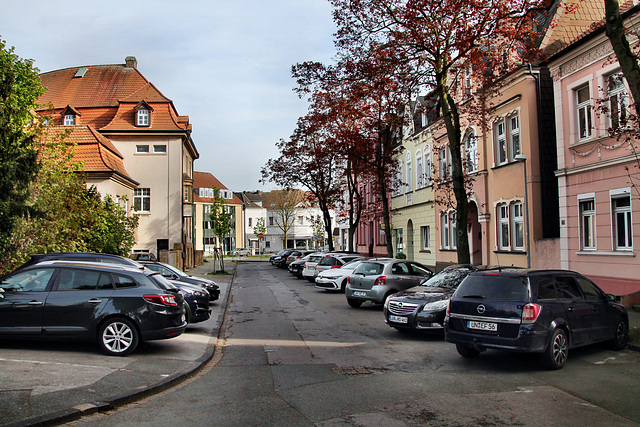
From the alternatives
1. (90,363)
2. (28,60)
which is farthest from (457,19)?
(28,60)

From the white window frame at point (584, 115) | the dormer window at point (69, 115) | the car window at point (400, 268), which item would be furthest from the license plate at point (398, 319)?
the dormer window at point (69, 115)

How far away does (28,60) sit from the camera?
1109 inches

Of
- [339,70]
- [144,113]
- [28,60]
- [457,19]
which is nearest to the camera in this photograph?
[457,19]

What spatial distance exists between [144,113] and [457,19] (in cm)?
3045

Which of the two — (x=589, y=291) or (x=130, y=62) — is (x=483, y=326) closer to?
(x=589, y=291)

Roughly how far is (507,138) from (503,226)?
3938 mm

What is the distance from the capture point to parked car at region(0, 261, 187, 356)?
888 centimetres

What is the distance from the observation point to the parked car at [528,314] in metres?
8.14

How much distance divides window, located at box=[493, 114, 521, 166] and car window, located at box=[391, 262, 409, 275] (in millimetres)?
8605

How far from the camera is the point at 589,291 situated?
31.2 ft

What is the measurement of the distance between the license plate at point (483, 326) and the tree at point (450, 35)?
8.45 metres

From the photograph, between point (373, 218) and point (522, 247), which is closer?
point (522, 247)

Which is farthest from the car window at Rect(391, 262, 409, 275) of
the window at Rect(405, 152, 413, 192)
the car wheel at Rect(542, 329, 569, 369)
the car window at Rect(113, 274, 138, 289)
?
the window at Rect(405, 152, 413, 192)

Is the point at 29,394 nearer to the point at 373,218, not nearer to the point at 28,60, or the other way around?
the point at 28,60
